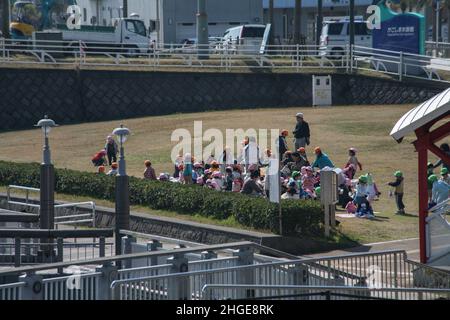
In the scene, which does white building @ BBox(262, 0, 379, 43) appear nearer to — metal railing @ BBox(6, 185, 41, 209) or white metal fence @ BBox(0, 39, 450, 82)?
white metal fence @ BBox(0, 39, 450, 82)

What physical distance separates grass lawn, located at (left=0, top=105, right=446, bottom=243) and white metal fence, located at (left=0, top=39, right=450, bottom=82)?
2899mm

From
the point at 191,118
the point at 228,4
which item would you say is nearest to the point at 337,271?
the point at 191,118

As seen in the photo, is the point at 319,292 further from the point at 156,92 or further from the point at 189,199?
the point at 156,92

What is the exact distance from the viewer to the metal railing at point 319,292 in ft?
32.7

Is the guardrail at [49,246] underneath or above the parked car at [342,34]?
underneath

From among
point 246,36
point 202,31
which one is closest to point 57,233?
point 202,31

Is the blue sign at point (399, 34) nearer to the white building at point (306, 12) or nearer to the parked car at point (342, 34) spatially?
the parked car at point (342, 34)

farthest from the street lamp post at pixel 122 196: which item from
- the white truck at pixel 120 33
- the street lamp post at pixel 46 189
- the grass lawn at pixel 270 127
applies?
the white truck at pixel 120 33

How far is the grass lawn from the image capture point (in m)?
30.1

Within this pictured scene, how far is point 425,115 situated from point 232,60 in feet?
97.6

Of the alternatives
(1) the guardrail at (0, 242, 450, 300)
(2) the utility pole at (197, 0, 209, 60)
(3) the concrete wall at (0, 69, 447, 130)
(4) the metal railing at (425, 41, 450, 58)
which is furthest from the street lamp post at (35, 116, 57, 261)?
(4) the metal railing at (425, 41, 450, 58)

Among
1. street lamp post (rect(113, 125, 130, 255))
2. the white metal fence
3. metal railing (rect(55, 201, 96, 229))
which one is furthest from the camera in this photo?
the white metal fence

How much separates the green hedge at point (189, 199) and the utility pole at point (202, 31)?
57.5ft

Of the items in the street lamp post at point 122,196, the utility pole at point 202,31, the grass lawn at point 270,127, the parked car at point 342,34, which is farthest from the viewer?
the parked car at point 342,34
